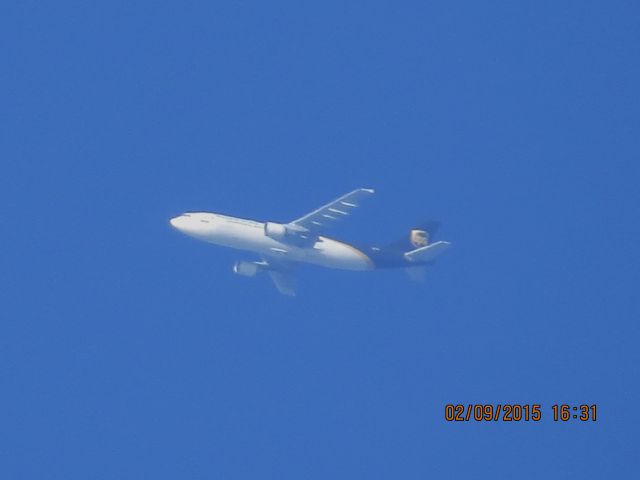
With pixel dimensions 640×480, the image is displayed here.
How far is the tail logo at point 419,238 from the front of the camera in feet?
294

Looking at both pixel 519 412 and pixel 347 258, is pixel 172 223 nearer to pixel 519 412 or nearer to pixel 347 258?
pixel 347 258

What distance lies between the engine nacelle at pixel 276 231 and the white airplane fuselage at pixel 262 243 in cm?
24

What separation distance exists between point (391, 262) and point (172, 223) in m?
11.9

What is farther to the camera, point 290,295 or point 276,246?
point 290,295

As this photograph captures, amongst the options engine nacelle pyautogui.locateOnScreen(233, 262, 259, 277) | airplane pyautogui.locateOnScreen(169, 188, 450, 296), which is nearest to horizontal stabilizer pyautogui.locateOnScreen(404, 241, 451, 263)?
airplane pyautogui.locateOnScreen(169, 188, 450, 296)

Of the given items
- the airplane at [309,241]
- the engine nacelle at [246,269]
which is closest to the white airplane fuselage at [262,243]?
the airplane at [309,241]

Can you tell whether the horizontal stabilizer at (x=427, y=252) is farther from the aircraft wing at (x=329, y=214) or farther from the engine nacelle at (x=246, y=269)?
the engine nacelle at (x=246, y=269)

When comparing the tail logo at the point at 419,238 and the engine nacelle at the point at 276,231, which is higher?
the tail logo at the point at 419,238

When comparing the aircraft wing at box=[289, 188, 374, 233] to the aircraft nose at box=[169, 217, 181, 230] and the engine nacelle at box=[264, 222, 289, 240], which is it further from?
the aircraft nose at box=[169, 217, 181, 230]

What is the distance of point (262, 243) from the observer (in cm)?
8600

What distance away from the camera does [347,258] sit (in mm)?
86812

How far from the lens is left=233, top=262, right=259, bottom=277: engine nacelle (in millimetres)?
90688

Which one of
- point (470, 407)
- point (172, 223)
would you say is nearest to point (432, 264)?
point (470, 407)

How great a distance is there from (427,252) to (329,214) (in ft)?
18.9
